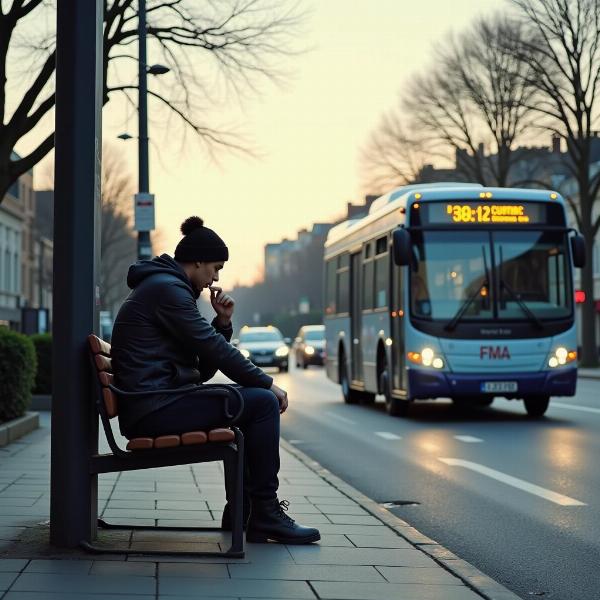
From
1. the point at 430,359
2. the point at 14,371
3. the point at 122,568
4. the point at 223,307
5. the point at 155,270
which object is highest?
the point at 155,270

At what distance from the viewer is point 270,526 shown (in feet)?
22.4

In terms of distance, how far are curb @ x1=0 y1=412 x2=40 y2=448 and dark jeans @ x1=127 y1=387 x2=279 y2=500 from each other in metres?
6.94

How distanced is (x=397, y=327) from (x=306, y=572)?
13.4 meters

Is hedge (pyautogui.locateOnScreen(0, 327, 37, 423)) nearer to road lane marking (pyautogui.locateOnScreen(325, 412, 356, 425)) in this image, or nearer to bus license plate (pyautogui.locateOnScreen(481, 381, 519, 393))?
road lane marking (pyautogui.locateOnScreen(325, 412, 356, 425))

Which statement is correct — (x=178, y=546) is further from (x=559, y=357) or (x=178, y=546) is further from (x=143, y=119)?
(x=143, y=119)

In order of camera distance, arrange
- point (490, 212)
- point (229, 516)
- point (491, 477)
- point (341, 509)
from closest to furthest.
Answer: point (229, 516) < point (341, 509) < point (491, 477) < point (490, 212)

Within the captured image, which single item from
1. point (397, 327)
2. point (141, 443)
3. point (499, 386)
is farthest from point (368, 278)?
point (141, 443)

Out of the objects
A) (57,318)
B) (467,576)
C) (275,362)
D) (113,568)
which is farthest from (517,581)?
(275,362)

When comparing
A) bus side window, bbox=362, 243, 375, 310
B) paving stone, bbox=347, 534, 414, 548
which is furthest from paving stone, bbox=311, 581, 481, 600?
bus side window, bbox=362, 243, 375, 310

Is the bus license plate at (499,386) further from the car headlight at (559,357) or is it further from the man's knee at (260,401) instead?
the man's knee at (260,401)

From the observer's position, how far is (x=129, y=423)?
21.2 ft

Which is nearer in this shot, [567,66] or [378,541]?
[378,541]

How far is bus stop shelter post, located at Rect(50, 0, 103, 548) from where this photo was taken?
6457mm

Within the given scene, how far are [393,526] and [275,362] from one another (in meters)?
38.4
